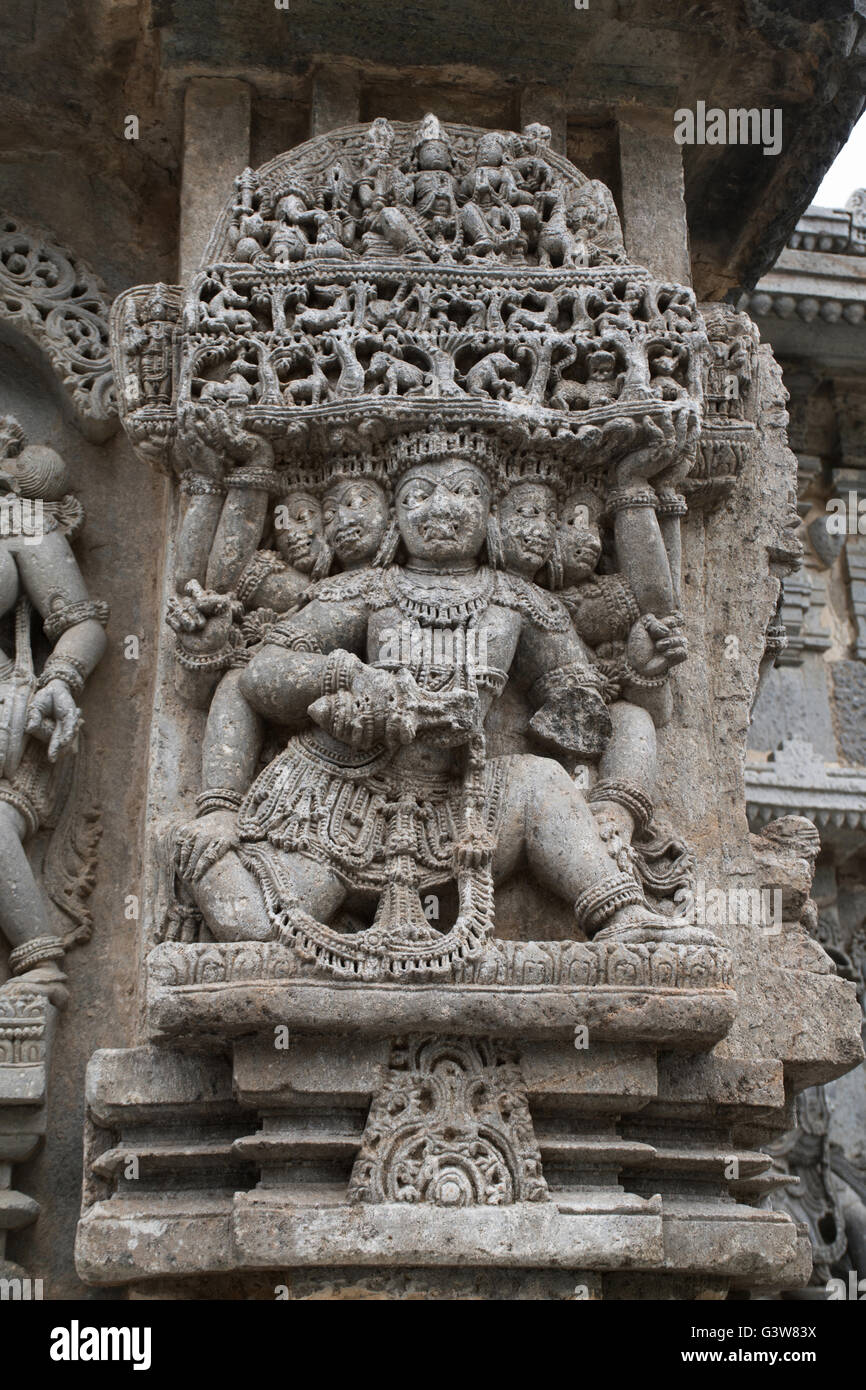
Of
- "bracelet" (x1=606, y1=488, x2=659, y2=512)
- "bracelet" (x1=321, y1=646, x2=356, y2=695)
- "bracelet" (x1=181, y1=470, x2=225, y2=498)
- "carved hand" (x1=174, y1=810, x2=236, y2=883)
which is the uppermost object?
"bracelet" (x1=181, y1=470, x2=225, y2=498)

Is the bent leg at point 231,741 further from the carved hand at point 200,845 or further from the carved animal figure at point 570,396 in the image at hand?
the carved animal figure at point 570,396

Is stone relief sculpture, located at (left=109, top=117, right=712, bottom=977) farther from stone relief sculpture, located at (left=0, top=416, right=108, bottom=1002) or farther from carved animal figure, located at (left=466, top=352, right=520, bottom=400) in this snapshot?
stone relief sculpture, located at (left=0, top=416, right=108, bottom=1002)

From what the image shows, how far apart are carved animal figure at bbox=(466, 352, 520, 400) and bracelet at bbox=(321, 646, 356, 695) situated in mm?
957

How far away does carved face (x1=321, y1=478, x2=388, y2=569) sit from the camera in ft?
13.8

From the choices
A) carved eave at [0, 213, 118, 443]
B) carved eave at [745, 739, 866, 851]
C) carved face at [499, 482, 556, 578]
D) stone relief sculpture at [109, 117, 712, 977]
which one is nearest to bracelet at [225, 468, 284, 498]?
stone relief sculpture at [109, 117, 712, 977]

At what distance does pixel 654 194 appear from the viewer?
5.08 m

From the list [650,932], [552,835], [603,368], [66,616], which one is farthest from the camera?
[66,616]

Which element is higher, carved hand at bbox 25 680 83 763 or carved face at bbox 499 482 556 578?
carved face at bbox 499 482 556 578

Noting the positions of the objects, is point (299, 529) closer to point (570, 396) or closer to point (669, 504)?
point (570, 396)

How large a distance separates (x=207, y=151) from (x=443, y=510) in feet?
5.82

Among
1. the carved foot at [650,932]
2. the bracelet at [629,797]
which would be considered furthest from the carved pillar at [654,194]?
the carved foot at [650,932]

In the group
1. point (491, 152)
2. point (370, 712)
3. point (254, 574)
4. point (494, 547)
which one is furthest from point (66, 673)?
point (491, 152)

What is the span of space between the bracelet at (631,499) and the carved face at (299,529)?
93cm

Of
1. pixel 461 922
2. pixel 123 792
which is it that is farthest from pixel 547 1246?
pixel 123 792
